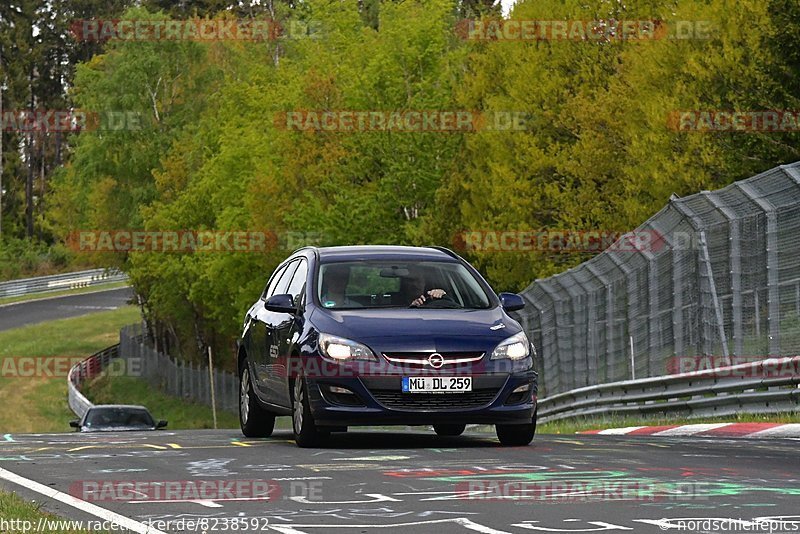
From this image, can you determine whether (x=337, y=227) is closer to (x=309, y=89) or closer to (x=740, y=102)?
(x=309, y=89)

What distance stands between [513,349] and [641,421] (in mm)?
8481

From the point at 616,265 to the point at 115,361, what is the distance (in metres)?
54.2

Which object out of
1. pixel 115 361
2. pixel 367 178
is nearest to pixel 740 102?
pixel 367 178

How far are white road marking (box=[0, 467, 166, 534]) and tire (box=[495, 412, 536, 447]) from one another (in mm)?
4234

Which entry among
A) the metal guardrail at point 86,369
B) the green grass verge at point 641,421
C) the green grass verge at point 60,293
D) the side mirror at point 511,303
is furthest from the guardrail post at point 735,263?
the green grass verge at point 60,293

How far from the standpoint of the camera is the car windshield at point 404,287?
573 inches

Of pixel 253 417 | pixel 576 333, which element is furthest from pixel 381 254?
pixel 576 333

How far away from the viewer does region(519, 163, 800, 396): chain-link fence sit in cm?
1789

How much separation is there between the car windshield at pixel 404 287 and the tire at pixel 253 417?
1.94 m

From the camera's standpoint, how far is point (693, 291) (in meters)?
20.7

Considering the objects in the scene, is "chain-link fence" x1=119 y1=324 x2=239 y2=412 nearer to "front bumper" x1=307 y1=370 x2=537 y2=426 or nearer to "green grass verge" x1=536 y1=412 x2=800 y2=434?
"green grass verge" x1=536 y1=412 x2=800 y2=434

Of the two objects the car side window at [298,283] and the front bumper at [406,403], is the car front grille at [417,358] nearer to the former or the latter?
the front bumper at [406,403]

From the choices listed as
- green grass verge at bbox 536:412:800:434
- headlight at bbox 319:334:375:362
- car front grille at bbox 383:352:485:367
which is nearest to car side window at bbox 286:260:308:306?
headlight at bbox 319:334:375:362

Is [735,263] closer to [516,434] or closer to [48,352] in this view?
[516,434]
